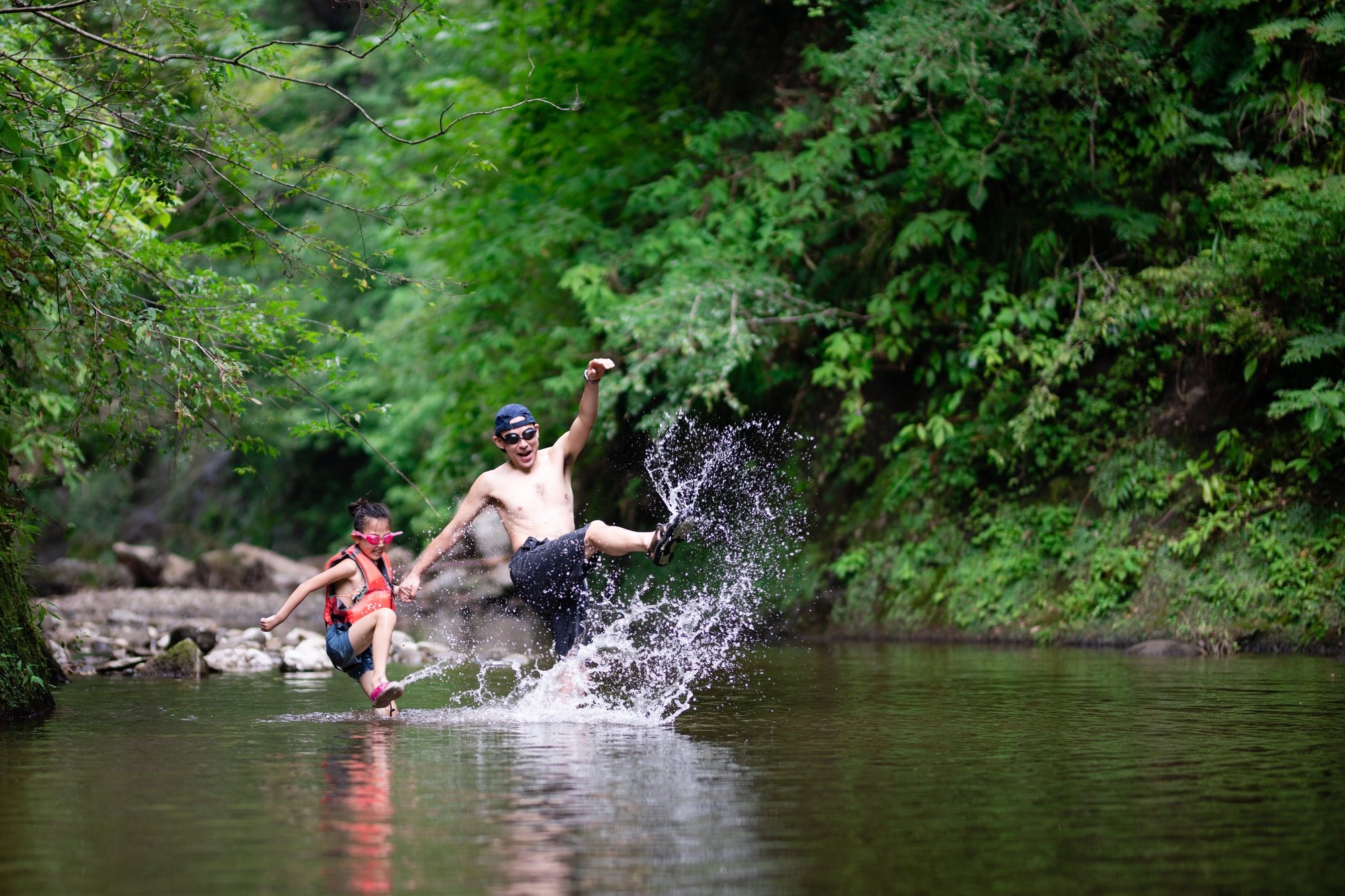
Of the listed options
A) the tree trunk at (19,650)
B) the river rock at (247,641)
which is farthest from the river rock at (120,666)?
the tree trunk at (19,650)

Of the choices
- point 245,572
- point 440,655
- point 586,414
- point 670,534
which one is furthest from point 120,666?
point 245,572

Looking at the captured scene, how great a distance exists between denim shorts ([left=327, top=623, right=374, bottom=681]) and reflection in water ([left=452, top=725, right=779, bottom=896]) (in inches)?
79.0

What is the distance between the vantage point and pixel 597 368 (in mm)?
8219

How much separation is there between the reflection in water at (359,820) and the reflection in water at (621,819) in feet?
1.21

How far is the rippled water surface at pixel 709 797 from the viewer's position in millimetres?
4008

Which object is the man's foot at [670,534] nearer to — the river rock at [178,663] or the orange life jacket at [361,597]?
the orange life jacket at [361,597]

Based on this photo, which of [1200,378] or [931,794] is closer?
[931,794]

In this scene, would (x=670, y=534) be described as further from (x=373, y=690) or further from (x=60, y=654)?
(x=60, y=654)

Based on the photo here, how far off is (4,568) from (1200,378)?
11.8m

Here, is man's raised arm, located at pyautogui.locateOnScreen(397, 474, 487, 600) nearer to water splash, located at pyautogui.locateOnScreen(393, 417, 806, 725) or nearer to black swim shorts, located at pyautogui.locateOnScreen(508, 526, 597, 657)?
black swim shorts, located at pyautogui.locateOnScreen(508, 526, 597, 657)

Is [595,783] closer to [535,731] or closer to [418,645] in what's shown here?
[535,731]

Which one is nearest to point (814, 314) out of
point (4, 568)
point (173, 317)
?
point (173, 317)

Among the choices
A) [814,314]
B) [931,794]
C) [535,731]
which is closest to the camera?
[931,794]

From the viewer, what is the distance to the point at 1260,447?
13688 mm
